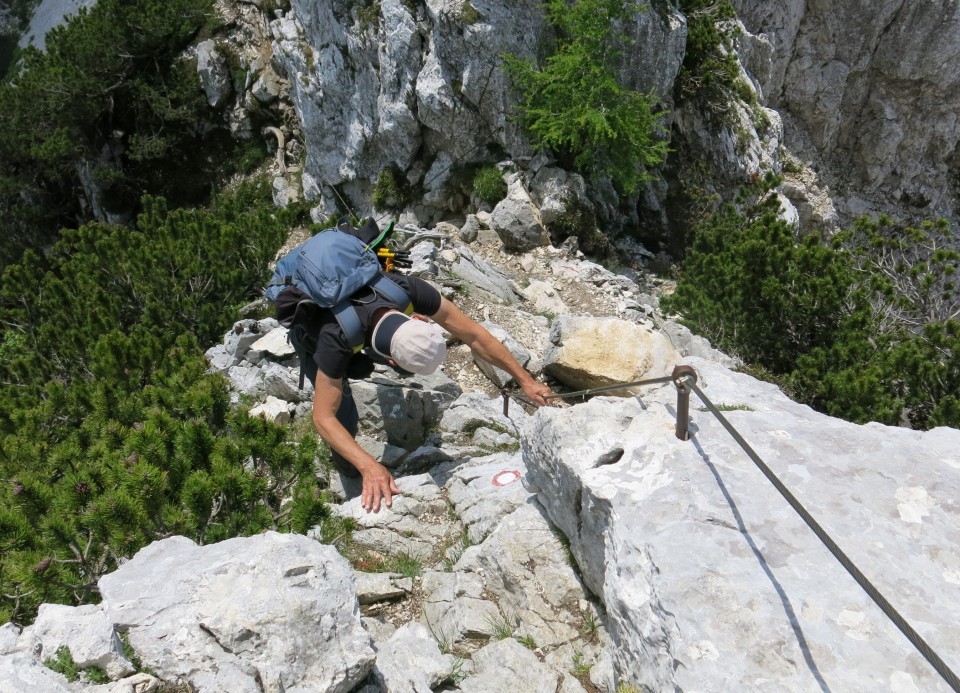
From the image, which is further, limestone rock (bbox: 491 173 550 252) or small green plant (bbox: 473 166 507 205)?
small green plant (bbox: 473 166 507 205)

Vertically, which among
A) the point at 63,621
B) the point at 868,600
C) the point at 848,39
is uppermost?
the point at 848,39

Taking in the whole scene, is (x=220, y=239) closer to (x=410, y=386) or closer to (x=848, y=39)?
(x=410, y=386)

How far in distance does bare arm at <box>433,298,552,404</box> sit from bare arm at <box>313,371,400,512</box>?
926mm

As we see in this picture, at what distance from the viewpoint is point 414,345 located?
3.73 metres

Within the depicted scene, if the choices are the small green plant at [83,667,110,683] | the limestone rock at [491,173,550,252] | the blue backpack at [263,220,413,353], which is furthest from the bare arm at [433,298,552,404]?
the limestone rock at [491,173,550,252]

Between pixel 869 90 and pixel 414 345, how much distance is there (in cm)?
2811

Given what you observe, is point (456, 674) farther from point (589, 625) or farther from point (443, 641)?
point (589, 625)

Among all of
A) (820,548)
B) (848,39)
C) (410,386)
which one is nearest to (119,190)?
(410,386)

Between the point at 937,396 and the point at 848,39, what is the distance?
21854 mm

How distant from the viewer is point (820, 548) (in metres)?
2.42

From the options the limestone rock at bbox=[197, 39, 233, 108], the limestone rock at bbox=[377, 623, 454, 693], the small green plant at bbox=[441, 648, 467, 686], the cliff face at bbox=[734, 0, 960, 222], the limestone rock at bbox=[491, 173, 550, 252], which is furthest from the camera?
the cliff face at bbox=[734, 0, 960, 222]

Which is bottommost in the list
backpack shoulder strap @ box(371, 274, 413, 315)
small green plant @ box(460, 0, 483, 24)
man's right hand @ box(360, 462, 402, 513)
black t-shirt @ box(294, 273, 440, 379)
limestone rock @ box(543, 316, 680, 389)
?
man's right hand @ box(360, 462, 402, 513)

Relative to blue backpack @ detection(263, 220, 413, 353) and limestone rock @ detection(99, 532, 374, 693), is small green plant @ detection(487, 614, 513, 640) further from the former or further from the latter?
blue backpack @ detection(263, 220, 413, 353)

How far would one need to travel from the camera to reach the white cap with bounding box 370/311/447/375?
373 centimetres
